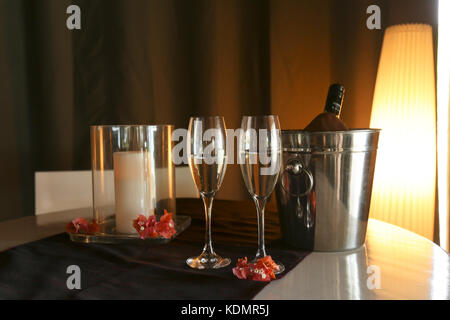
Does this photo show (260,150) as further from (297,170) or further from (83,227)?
(83,227)

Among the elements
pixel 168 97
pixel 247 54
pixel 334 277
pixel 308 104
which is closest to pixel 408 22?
pixel 308 104

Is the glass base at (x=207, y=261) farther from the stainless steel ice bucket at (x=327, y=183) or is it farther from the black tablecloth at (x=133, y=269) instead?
the stainless steel ice bucket at (x=327, y=183)

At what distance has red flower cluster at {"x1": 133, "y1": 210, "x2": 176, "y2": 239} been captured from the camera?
846 mm

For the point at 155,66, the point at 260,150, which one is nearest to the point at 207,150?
the point at 260,150

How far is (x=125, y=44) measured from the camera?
1.86m

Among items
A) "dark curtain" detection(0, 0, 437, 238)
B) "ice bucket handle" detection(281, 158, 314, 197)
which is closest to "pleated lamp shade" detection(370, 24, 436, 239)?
"dark curtain" detection(0, 0, 437, 238)

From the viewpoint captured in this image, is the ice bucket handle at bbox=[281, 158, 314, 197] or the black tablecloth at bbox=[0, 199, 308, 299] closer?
the black tablecloth at bbox=[0, 199, 308, 299]

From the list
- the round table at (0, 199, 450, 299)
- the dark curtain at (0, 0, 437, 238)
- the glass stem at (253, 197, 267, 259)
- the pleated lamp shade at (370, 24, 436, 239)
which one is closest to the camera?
the round table at (0, 199, 450, 299)

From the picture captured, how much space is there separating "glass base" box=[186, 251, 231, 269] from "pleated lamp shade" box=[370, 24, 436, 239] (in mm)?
968

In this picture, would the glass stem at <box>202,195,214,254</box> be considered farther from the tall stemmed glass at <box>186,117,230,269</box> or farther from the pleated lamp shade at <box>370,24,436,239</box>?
the pleated lamp shade at <box>370,24,436,239</box>

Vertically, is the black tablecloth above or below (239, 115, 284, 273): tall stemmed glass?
below

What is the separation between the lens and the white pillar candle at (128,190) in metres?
0.91

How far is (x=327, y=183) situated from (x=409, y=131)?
851 millimetres

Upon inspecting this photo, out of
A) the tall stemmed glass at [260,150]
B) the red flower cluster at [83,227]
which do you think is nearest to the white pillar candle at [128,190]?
the red flower cluster at [83,227]
